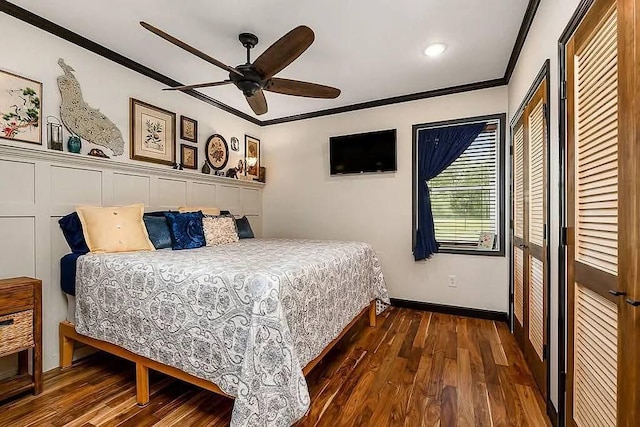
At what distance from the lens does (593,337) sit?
1.27 meters

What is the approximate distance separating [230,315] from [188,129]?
2663 mm

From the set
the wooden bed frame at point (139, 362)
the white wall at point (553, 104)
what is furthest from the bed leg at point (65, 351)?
the white wall at point (553, 104)

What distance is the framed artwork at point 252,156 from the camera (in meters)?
4.38

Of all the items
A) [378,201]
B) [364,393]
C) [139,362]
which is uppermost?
[378,201]

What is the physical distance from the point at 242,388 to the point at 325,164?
→ 3222mm

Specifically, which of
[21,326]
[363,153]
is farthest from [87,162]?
[363,153]

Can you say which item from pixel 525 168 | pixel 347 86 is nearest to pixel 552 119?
pixel 525 168

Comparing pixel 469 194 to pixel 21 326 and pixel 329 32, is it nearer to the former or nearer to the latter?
pixel 329 32

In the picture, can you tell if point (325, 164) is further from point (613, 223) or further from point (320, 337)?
point (613, 223)

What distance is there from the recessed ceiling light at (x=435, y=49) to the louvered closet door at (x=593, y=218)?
4.26 feet

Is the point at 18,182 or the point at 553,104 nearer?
the point at 553,104

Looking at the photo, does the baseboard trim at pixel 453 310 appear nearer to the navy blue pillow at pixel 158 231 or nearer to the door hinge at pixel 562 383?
the door hinge at pixel 562 383

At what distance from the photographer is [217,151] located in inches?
153

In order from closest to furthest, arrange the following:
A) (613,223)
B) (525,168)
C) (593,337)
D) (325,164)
Answer: (613,223) < (593,337) < (525,168) < (325,164)
